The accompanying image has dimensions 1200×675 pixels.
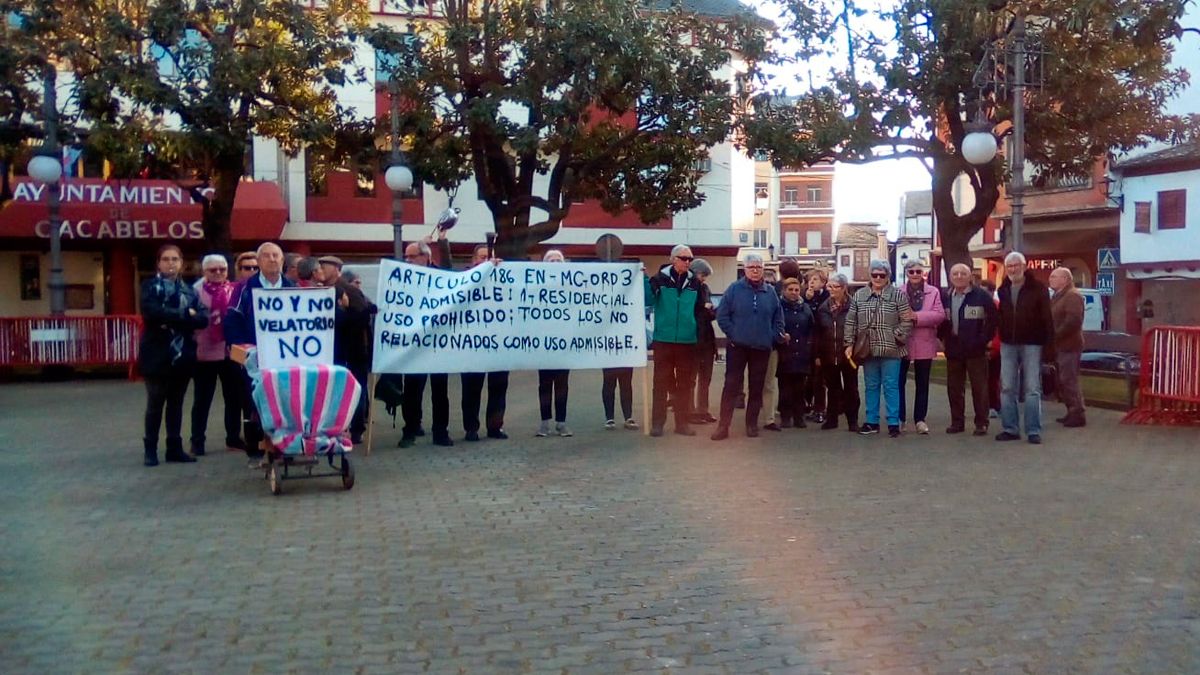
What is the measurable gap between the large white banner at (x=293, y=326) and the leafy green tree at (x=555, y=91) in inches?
483

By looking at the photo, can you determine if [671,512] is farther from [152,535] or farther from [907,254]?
[907,254]

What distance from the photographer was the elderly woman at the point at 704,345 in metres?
12.2

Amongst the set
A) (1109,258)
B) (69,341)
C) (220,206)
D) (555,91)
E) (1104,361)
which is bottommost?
(1104,361)

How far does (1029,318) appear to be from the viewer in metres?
11.7

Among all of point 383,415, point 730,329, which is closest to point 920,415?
point 730,329

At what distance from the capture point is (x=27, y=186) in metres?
29.1

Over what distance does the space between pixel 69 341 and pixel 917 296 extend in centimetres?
1683

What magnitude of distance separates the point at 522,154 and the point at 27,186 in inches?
573

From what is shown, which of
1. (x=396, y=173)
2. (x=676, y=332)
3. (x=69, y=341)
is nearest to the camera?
(x=676, y=332)

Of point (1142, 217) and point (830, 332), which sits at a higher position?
point (1142, 217)

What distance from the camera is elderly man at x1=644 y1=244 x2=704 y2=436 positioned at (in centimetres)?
1208

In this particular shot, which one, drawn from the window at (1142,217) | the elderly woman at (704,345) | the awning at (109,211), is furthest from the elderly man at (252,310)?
the window at (1142,217)

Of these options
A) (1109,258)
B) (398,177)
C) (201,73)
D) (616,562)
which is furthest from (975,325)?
(1109,258)

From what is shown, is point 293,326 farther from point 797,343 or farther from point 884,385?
point 884,385
